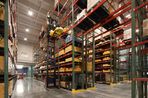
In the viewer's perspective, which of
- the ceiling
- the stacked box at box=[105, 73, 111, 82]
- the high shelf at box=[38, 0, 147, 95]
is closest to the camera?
the high shelf at box=[38, 0, 147, 95]

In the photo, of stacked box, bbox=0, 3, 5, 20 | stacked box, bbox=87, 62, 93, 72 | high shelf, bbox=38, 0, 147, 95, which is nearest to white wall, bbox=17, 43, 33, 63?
high shelf, bbox=38, 0, 147, 95

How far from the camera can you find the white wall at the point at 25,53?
79.4 ft

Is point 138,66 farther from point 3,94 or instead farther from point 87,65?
point 87,65

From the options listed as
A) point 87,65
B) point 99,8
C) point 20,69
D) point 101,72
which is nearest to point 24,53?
point 20,69

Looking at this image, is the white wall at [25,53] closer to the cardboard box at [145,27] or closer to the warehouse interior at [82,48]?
the warehouse interior at [82,48]

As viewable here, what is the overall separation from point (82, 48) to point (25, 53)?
21.2 metres

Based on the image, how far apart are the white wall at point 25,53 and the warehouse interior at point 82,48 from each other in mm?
11041

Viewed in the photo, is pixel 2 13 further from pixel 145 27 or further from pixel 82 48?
pixel 82 48

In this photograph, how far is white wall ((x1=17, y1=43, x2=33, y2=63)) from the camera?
24.2m

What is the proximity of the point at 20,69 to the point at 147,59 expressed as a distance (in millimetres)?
30221

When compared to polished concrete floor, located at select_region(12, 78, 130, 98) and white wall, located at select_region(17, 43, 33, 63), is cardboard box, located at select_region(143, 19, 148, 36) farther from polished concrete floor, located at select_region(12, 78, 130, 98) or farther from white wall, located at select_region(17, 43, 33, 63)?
white wall, located at select_region(17, 43, 33, 63)

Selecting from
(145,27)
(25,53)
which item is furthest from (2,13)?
(25,53)

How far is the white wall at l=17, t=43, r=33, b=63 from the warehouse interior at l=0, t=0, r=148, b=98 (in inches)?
435

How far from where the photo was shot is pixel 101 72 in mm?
9414
